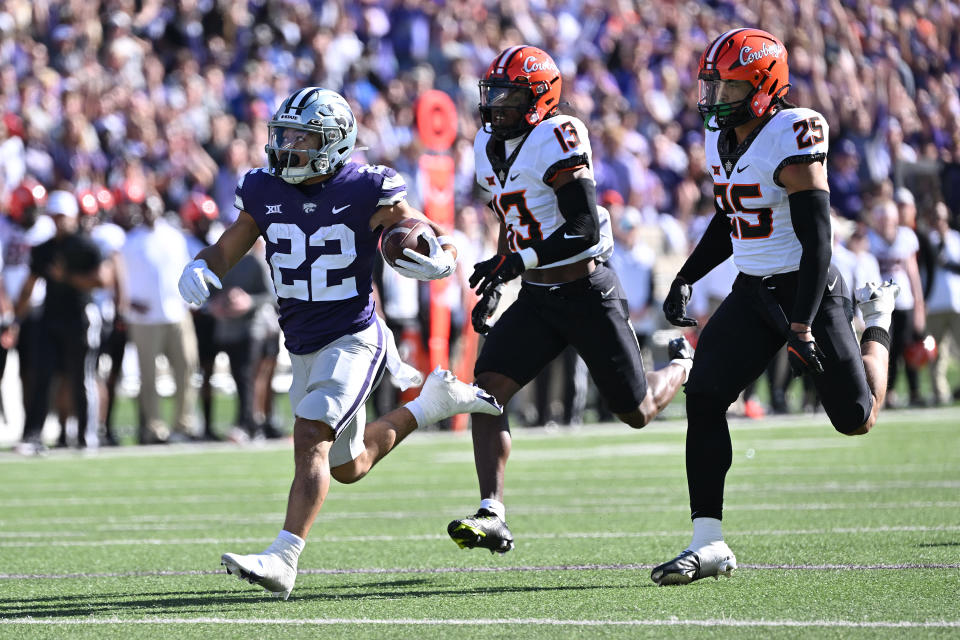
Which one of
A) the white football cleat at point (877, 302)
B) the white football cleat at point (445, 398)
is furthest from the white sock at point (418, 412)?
the white football cleat at point (877, 302)

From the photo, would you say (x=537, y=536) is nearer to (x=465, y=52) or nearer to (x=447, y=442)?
(x=447, y=442)

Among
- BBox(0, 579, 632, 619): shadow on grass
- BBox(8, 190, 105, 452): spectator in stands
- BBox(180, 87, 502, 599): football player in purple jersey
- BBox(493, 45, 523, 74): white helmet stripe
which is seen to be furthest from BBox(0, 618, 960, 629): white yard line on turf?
BBox(8, 190, 105, 452): spectator in stands

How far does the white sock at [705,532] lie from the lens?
5098mm

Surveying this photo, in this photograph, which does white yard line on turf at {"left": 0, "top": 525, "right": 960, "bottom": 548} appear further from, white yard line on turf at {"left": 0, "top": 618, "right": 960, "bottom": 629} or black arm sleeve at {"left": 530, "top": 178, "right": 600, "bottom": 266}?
white yard line on turf at {"left": 0, "top": 618, "right": 960, "bottom": 629}

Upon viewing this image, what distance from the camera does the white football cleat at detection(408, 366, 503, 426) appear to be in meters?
5.62

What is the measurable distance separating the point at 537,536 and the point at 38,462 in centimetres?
578

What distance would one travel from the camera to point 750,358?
205 inches

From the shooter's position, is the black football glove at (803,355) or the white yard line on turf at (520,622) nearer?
the white yard line on turf at (520,622)

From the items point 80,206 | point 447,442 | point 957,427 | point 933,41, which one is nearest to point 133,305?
point 80,206

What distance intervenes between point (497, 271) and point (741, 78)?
43.3 inches

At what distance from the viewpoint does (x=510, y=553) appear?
20.0 feet

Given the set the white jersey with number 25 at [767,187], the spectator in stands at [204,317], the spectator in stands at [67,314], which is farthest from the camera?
the spectator in stands at [204,317]

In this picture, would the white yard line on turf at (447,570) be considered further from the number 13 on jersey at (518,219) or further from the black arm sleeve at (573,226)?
the number 13 on jersey at (518,219)

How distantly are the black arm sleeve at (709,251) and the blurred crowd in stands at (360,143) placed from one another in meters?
7.24
